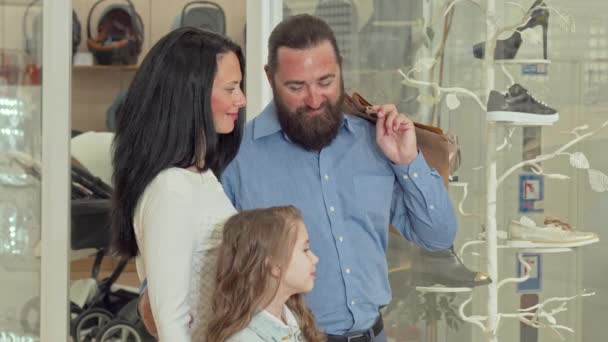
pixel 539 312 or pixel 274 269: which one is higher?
pixel 274 269

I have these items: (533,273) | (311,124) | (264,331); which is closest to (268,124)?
(311,124)

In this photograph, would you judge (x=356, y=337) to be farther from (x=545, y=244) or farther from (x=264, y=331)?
(x=545, y=244)

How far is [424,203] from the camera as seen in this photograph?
92.9 inches

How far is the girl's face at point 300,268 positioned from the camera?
6.48 feet

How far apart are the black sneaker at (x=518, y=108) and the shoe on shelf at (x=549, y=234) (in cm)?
31

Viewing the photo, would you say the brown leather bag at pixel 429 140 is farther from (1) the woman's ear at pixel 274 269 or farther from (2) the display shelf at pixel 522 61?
(2) the display shelf at pixel 522 61

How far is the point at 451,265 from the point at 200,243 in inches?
64.5

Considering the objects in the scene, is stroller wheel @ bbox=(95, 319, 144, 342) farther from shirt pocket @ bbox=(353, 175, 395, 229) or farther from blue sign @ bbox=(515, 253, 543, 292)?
shirt pocket @ bbox=(353, 175, 395, 229)

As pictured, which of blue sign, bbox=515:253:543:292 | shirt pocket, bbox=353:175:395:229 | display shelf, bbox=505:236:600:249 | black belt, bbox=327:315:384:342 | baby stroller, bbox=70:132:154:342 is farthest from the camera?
baby stroller, bbox=70:132:154:342

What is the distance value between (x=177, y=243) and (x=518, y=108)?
1621 mm

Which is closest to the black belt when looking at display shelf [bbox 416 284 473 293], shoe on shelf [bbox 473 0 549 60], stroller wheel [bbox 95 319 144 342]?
display shelf [bbox 416 284 473 293]

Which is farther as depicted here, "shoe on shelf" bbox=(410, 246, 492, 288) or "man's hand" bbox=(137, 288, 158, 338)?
"shoe on shelf" bbox=(410, 246, 492, 288)

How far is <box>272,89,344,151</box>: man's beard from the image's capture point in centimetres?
229

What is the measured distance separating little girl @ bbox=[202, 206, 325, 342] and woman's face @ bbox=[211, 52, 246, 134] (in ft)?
0.59
